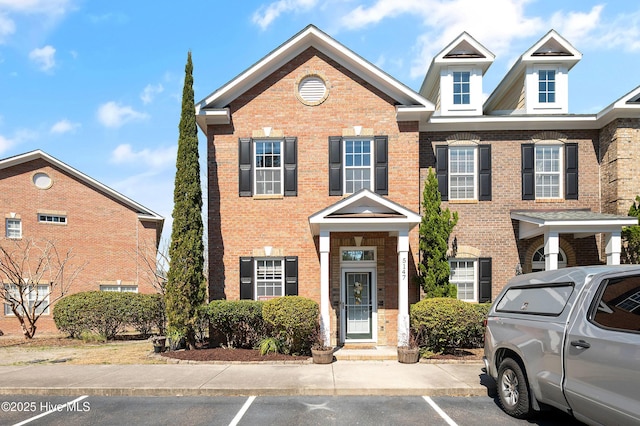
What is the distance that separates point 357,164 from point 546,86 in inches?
282

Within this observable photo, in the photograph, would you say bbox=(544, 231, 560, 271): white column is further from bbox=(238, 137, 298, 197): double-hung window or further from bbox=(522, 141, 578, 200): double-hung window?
bbox=(238, 137, 298, 197): double-hung window

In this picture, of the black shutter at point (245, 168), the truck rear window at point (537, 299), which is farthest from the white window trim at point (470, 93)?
the truck rear window at point (537, 299)

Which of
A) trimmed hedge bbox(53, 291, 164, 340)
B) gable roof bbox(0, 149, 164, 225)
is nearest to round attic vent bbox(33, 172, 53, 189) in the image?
gable roof bbox(0, 149, 164, 225)

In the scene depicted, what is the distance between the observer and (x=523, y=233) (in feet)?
45.3

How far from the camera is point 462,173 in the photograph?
14297mm

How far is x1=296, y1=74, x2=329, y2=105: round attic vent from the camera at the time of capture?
13766mm

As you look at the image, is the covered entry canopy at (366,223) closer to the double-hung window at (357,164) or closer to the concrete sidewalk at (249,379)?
the concrete sidewalk at (249,379)

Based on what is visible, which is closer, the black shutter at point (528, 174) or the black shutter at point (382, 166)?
the black shutter at point (382, 166)

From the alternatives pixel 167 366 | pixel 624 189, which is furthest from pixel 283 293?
pixel 624 189

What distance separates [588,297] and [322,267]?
7.26m

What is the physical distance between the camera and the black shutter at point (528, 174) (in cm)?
1417

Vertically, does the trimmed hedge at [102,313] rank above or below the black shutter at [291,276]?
below

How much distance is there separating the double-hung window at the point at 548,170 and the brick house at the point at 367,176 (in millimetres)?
32

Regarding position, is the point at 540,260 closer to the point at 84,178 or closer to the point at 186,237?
the point at 186,237
